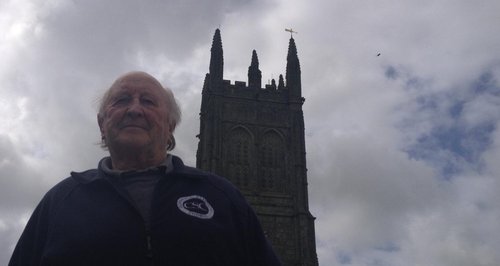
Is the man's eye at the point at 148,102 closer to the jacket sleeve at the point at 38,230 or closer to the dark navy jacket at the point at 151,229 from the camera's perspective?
the dark navy jacket at the point at 151,229

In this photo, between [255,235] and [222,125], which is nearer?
[255,235]

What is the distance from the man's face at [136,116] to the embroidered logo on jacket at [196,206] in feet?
1.23

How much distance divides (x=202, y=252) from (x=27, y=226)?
0.95 meters

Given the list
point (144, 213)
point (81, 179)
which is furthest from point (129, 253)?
point (81, 179)

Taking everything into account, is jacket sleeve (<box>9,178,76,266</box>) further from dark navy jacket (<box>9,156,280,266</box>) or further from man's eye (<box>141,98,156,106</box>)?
man's eye (<box>141,98,156,106</box>)

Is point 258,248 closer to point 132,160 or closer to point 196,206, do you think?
point 196,206

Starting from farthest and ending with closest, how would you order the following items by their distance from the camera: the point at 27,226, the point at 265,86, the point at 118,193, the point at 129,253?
the point at 265,86 < the point at 27,226 < the point at 118,193 < the point at 129,253

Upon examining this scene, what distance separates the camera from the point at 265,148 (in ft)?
118

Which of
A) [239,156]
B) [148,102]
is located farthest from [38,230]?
[239,156]

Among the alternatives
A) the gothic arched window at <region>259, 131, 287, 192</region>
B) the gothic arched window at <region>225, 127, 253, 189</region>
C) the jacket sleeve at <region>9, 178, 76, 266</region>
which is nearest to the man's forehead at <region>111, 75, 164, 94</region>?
the jacket sleeve at <region>9, 178, 76, 266</region>

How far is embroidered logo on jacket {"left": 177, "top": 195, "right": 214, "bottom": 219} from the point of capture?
8.38 ft

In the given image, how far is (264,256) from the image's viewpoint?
2775 mm

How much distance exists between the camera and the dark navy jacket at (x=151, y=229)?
2.39 meters

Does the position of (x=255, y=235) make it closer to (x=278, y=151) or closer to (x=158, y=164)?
(x=158, y=164)
